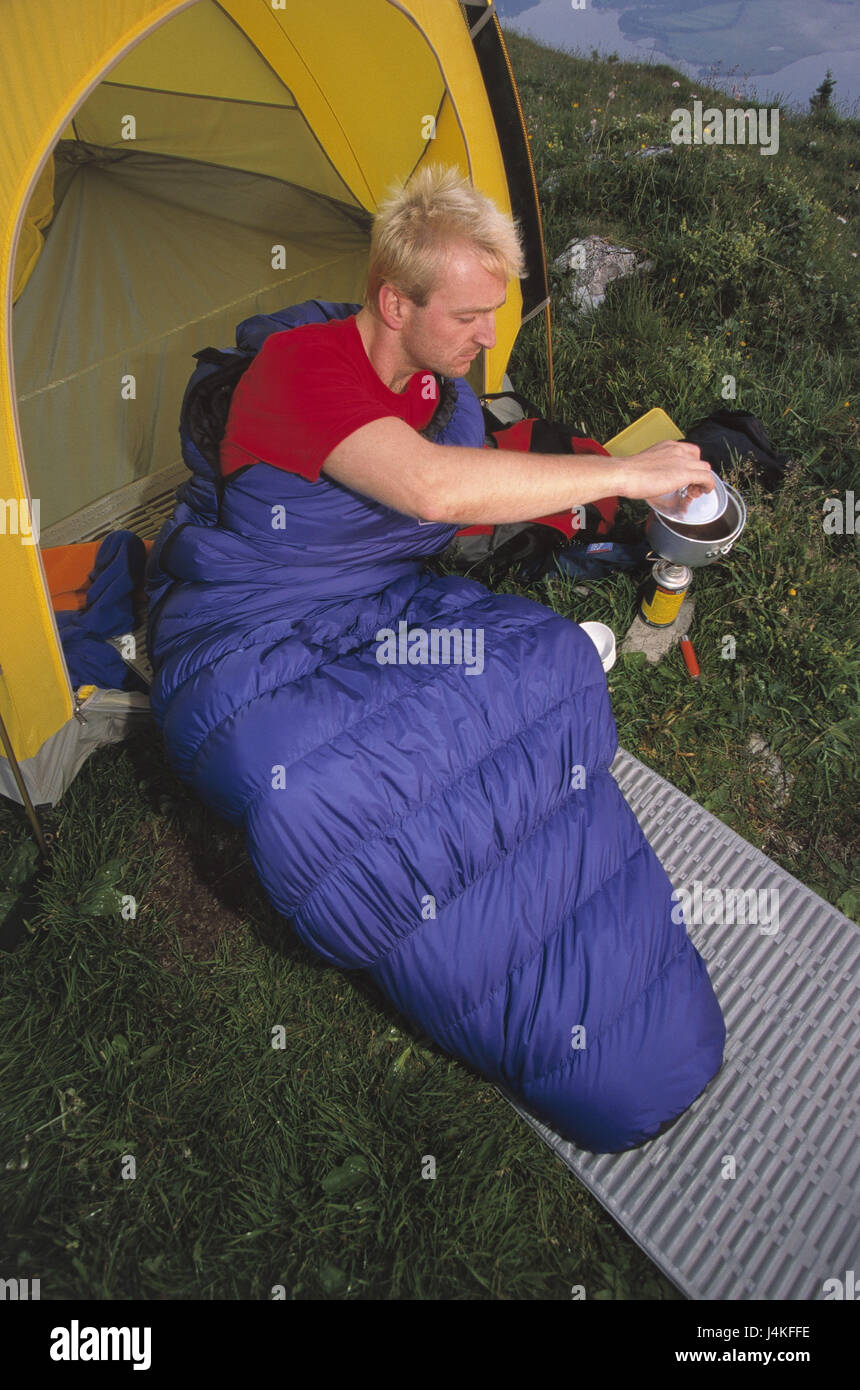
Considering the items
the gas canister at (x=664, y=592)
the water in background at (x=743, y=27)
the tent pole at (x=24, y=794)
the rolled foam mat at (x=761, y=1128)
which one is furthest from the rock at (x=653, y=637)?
the water in background at (x=743, y=27)

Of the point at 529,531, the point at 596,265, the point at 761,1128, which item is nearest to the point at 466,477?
the point at 529,531

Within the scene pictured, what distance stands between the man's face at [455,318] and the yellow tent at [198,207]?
1.35m

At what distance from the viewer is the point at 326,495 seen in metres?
1.95

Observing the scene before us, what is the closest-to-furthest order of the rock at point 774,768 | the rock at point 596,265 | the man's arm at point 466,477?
the man's arm at point 466,477 → the rock at point 774,768 → the rock at point 596,265

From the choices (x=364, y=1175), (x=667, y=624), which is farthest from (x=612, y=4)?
(x=364, y=1175)

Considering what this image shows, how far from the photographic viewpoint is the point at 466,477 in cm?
173

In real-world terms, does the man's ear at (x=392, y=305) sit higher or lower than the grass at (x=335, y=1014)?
higher

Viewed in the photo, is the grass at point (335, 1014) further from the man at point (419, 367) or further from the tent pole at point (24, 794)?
the man at point (419, 367)

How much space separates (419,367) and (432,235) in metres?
0.31

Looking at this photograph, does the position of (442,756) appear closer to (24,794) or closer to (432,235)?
(432,235)

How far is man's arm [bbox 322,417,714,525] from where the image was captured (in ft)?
5.65

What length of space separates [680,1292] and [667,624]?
1.86 m

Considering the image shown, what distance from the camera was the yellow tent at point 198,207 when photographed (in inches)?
118

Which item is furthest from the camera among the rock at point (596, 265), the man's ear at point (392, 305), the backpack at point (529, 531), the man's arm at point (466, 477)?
the rock at point (596, 265)
